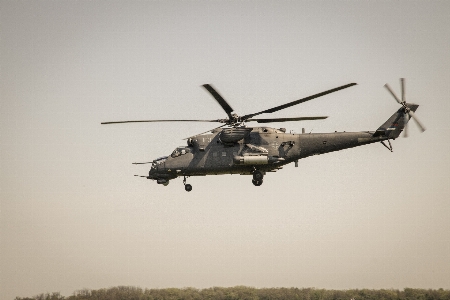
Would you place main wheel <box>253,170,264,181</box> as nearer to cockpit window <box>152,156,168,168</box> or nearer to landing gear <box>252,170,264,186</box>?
landing gear <box>252,170,264,186</box>

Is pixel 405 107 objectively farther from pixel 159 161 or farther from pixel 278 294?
pixel 278 294

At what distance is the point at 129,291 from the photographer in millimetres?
93562

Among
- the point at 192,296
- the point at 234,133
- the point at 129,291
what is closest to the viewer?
the point at 234,133

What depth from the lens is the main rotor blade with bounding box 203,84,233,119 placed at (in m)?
38.1

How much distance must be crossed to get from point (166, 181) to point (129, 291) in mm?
54469

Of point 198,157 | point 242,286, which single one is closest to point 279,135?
point 198,157

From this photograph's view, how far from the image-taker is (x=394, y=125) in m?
43.6

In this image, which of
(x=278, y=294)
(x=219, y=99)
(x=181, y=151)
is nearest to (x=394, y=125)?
(x=219, y=99)

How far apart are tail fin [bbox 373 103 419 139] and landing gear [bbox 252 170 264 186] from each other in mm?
8019

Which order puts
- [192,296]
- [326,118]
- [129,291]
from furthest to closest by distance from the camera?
[192,296]
[129,291]
[326,118]

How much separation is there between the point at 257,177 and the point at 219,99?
594 cm

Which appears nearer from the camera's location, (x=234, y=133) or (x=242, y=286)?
(x=234, y=133)

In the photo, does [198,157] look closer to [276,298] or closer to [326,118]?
[326,118]

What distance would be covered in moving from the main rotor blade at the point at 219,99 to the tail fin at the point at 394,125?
9819 mm
